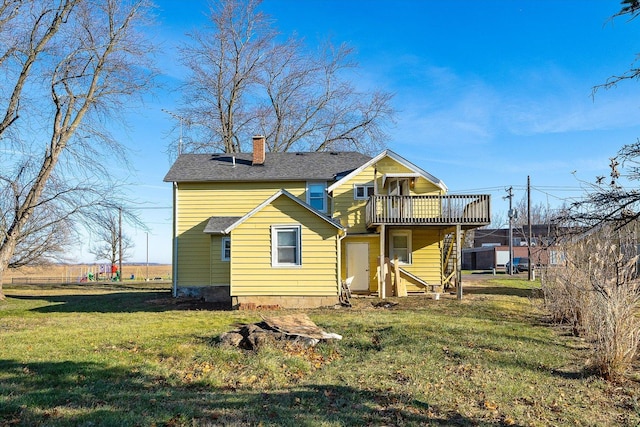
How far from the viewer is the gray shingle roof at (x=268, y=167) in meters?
22.0

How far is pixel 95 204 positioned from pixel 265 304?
29.2 feet

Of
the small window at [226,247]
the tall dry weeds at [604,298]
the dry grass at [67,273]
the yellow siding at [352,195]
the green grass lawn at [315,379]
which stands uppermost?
the yellow siding at [352,195]

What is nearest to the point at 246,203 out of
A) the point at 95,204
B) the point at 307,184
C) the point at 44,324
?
the point at 307,184

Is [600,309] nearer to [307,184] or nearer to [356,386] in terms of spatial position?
[356,386]

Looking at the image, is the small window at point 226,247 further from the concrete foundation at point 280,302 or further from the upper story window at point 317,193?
the concrete foundation at point 280,302

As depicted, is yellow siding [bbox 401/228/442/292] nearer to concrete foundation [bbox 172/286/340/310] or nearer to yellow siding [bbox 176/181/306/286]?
yellow siding [bbox 176/181/306/286]

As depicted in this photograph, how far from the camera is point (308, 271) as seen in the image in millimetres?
16531

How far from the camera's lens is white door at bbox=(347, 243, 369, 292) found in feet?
70.4

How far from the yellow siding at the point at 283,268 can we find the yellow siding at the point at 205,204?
5.58 m

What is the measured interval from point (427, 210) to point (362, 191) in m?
3.19

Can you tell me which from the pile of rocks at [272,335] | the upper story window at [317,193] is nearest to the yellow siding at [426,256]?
the upper story window at [317,193]

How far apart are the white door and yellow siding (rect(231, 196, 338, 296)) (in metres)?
4.99

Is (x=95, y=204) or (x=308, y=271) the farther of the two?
(x=95, y=204)

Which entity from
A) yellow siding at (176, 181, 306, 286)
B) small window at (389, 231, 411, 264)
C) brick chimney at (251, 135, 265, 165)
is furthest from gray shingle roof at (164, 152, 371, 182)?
small window at (389, 231, 411, 264)
